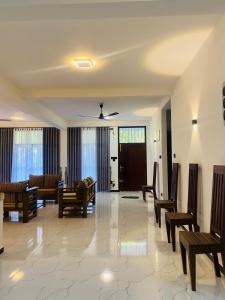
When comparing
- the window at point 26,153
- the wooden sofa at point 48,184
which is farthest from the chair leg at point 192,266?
the window at point 26,153

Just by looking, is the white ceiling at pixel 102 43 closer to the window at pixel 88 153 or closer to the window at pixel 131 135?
the window at pixel 88 153

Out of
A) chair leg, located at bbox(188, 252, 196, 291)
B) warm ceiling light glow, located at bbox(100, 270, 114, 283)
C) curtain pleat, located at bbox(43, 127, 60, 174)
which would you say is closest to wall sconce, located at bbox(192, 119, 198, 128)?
chair leg, located at bbox(188, 252, 196, 291)

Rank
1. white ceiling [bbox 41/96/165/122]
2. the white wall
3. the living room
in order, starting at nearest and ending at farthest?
1. the living room
2. the white wall
3. white ceiling [bbox 41/96/165/122]

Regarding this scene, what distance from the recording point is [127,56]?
11.8ft

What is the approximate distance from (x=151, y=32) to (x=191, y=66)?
117 cm

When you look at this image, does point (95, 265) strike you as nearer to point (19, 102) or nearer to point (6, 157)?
point (19, 102)

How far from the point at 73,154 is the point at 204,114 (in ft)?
21.8

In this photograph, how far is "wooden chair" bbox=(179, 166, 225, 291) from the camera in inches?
93.7

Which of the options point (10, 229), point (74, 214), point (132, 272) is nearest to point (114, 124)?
point (74, 214)

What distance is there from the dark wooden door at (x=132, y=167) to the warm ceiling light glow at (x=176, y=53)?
5.47m

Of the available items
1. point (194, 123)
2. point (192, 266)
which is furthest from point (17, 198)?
point (192, 266)

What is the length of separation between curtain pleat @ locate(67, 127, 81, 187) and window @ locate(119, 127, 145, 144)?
5.43ft

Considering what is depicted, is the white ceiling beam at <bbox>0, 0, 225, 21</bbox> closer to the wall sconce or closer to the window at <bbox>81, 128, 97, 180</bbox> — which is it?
the wall sconce

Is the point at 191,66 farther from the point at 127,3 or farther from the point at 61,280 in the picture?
the point at 61,280
